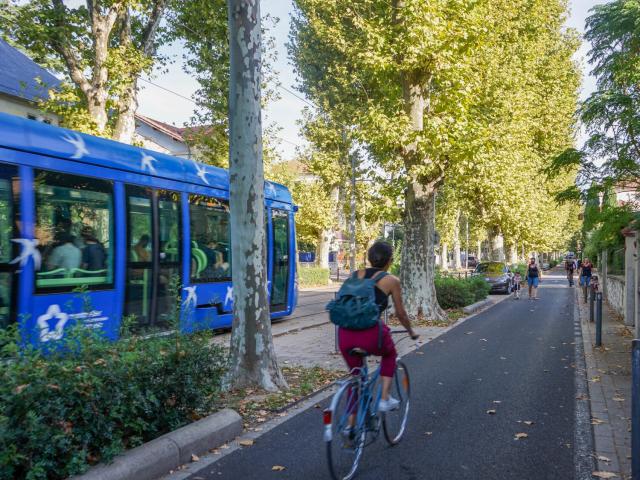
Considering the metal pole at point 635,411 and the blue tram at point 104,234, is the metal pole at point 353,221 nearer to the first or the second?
the blue tram at point 104,234

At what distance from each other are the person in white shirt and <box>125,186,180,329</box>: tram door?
3.69 ft

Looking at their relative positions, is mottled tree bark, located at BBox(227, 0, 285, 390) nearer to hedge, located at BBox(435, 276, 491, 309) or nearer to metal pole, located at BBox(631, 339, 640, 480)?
metal pole, located at BBox(631, 339, 640, 480)

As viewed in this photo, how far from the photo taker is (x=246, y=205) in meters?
7.45

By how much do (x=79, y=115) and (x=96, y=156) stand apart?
760 centimetres

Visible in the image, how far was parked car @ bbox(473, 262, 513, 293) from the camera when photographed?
33.0m

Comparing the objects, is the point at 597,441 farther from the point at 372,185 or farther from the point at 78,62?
the point at 78,62

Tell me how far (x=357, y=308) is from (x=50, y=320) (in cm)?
504

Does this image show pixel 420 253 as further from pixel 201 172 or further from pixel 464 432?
pixel 464 432

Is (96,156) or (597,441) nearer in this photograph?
(597,441)

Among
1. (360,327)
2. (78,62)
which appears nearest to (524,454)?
(360,327)

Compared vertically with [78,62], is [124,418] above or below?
below

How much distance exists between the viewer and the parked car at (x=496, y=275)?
3297cm

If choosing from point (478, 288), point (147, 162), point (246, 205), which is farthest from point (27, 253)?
point (478, 288)

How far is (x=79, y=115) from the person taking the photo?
51.8 ft
